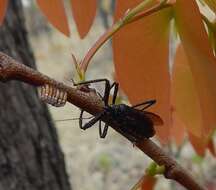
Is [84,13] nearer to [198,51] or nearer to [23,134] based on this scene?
[198,51]

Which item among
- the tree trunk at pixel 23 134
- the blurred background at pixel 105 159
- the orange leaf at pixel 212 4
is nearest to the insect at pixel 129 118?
the orange leaf at pixel 212 4

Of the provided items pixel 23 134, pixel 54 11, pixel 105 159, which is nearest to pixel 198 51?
pixel 54 11

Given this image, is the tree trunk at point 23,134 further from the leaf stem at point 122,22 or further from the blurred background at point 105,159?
the blurred background at point 105,159

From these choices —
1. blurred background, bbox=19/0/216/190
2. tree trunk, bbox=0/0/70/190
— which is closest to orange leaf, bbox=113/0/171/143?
tree trunk, bbox=0/0/70/190

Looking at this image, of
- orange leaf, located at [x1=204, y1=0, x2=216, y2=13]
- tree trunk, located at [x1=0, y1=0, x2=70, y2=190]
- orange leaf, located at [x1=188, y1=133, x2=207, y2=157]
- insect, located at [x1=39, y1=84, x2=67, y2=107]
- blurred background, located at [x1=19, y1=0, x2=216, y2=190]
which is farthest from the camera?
blurred background, located at [x1=19, y1=0, x2=216, y2=190]

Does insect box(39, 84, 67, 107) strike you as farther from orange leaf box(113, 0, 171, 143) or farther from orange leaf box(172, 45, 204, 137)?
orange leaf box(172, 45, 204, 137)

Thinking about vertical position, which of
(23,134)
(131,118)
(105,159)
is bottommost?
(105,159)
